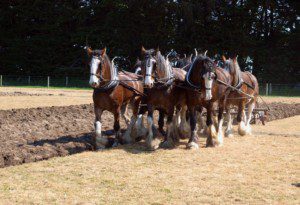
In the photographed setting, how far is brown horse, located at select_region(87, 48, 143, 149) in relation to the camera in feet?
29.0

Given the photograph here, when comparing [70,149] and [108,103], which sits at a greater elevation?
[108,103]

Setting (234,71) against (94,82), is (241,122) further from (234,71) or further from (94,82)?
(94,82)

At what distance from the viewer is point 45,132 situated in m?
11.0

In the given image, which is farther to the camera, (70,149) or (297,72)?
(297,72)

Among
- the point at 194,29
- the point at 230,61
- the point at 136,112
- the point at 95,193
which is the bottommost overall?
the point at 95,193

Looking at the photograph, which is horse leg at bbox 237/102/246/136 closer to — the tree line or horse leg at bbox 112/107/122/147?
horse leg at bbox 112/107/122/147

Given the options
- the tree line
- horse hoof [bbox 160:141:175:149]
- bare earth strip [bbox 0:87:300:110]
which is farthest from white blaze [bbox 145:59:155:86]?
the tree line

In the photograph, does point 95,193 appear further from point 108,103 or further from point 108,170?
point 108,103

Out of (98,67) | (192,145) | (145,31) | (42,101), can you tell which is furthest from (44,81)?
(192,145)

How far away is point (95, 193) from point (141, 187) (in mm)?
691

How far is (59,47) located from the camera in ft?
151

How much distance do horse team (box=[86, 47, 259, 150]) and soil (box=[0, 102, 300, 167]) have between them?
89 centimetres

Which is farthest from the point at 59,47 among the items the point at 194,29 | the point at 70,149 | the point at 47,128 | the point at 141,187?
the point at 141,187

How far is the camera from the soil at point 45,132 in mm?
8180
